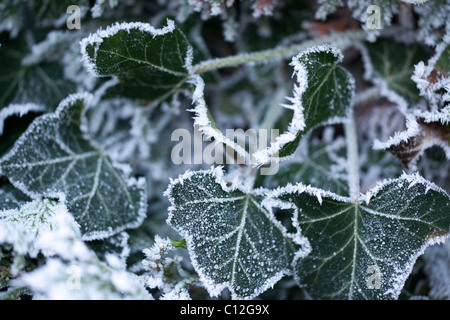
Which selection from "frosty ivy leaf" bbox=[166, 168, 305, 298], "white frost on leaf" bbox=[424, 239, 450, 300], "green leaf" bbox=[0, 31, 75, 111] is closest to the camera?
"frosty ivy leaf" bbox=[166, 168, 305, 298]

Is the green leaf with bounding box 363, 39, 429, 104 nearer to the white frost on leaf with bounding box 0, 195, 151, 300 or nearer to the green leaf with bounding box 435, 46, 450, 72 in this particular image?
the green leaf with bounding box 435, 46, 450, 72

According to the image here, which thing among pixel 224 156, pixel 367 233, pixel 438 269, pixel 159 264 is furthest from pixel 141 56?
pixel 438 269

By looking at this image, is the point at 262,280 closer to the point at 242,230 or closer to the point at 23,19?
the point at 242,230

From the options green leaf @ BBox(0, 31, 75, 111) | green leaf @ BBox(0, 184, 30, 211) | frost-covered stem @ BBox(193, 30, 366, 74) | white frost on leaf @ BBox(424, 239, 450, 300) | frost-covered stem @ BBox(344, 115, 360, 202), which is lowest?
white frost on leaf @ BBox(424, 239, 450, 300)

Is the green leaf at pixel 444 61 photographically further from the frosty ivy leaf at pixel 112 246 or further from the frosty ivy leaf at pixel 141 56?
the frosty ivy leaf at pixel 112 246

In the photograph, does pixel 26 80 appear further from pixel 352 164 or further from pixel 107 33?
pixel 352 164

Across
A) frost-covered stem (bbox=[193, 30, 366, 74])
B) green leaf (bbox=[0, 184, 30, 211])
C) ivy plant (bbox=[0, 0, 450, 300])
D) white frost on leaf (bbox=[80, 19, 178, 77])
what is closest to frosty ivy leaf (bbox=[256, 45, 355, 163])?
ivy plant (bbox=[0, 0, 450, 300])

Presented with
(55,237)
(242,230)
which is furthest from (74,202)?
(242,230)
